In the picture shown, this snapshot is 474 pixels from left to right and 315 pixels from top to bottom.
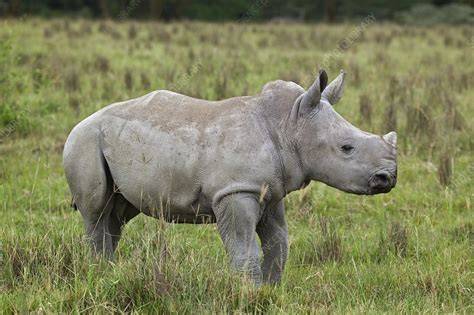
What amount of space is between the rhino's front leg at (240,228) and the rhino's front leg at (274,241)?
1.22 ft

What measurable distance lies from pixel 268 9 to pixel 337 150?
3693 centimetres

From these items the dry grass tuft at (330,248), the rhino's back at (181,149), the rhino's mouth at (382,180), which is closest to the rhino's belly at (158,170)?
the rhino's back at (181,149)

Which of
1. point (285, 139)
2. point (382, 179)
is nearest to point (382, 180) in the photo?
point (382, 179)

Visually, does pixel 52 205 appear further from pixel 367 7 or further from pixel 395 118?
pixel 367 7

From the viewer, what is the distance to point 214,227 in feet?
19.3

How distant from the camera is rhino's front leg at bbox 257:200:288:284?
14.9ft

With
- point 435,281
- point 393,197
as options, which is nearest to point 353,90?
point 393,197

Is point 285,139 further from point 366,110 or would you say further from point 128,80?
point 128,80

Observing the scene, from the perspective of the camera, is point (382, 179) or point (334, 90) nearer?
point (382, 179)

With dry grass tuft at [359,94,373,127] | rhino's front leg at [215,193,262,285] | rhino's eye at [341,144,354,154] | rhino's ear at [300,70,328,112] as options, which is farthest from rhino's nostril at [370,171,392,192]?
dry grass tuft at [359,94,373,127]

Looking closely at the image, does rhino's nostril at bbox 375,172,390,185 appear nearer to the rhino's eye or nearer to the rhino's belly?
the rhino's eye

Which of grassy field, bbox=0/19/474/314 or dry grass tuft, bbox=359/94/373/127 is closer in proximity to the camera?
grassy field, bbox=0/19/474/314

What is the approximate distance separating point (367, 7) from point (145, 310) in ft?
121

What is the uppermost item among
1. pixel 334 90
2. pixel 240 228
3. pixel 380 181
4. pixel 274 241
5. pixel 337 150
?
pixel 334 90
